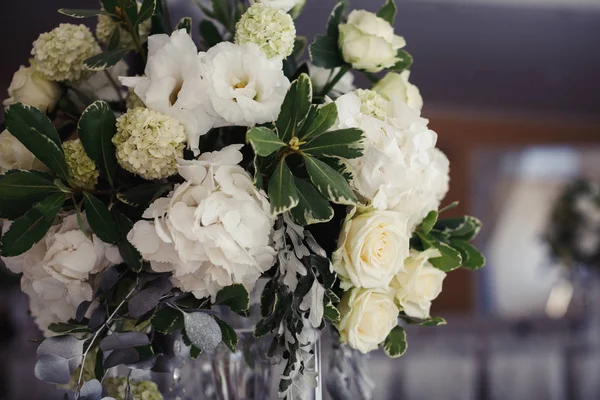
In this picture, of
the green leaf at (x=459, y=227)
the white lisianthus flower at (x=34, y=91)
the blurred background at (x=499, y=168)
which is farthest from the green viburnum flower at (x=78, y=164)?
the blurred background at (x=499, y=168)

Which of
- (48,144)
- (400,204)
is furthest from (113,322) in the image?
(400,204)

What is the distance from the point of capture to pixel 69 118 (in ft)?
2.68

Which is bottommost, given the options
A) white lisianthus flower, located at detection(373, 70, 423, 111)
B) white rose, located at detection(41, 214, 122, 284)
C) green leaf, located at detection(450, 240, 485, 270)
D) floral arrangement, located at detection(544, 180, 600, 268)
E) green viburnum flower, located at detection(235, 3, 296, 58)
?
floral arrangement, located at detection(544, 180, 600, 268)

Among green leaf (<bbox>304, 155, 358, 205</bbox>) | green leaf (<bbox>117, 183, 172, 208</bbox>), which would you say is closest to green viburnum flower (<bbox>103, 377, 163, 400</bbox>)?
green leaf (<bbox>117, 183, 172, 208</bbox>)

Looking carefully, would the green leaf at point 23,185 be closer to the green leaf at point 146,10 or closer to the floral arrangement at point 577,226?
the green leaf at point 146,10

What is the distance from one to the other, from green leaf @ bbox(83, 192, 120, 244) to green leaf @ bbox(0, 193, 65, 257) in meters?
0.03

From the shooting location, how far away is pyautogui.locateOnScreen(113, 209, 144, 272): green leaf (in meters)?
0.67

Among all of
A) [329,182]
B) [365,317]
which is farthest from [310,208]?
Answer: [365,317]

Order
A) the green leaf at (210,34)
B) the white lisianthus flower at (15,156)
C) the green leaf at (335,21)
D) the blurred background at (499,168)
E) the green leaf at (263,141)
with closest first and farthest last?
the green leaf at (263,141), the white lisianthus flower at (15,156), the green leaf at (335,21), the green leaf at (210,34), the blurred background at (499,168)

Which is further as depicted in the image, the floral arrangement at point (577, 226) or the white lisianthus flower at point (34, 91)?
the floral arrangement at point (577, 226)

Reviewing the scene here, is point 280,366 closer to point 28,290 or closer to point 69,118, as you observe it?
point 28,290

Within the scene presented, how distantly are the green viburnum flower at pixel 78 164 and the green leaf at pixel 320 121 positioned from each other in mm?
235

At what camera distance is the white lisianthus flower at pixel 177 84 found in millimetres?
664

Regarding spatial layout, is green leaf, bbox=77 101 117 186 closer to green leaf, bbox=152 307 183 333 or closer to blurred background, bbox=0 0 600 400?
green leaf, bbox=152 307 183 333
